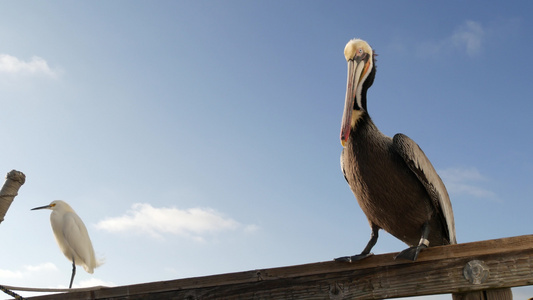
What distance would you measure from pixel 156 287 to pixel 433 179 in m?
2.35

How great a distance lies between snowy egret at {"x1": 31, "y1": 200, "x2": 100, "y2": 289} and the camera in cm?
741

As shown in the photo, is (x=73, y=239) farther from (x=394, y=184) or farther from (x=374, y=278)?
(x=374, y=278)

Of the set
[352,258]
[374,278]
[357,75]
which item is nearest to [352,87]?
[357,75]

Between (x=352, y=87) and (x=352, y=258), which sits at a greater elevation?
(x=352, y=87)

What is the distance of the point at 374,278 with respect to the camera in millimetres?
2807

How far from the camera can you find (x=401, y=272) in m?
2.77

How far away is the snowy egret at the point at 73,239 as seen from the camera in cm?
741

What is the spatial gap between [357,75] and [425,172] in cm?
106

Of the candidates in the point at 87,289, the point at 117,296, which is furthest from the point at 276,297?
the point at 87,289

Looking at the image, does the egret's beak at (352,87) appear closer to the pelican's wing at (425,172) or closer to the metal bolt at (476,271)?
the pelican's wing at (425,172)

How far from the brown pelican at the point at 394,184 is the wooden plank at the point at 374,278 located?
0.73 metres

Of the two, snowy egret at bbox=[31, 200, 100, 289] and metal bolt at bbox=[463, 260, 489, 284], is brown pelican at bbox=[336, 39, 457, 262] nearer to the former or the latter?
metal bolt at bbox=[463, 260, 489, 284]

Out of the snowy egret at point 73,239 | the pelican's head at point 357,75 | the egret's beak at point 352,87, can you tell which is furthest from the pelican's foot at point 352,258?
the snowy egret at point 73,239

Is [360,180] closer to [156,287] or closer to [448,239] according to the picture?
[448,239]
